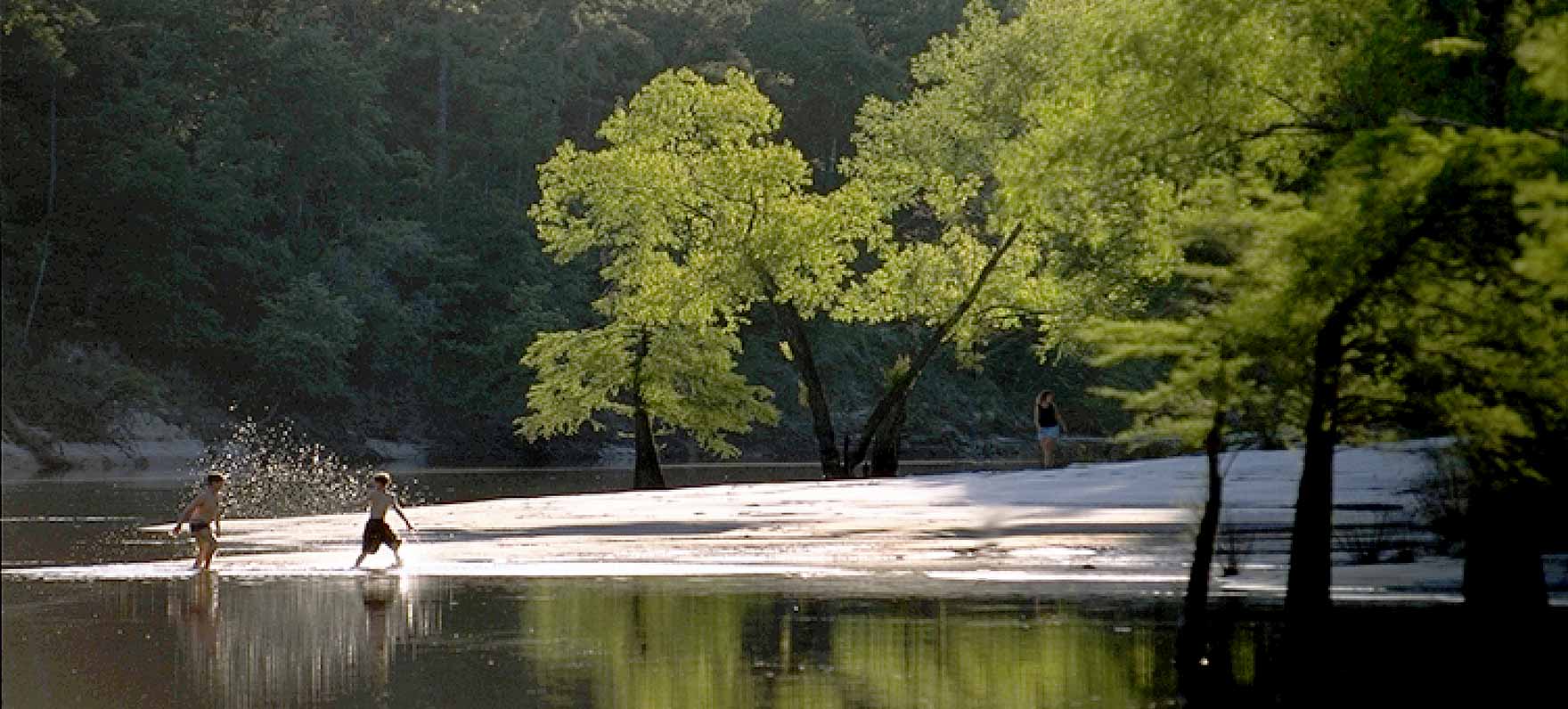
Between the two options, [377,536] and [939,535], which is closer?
[377,536]

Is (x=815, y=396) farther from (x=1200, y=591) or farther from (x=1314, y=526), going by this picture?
(x=1200, y=591)

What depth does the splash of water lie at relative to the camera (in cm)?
5119

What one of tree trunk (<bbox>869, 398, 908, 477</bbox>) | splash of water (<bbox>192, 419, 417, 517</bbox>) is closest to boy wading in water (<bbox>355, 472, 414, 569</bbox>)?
splash of water (<bbox>192, 419, 417, 517</bbox>)

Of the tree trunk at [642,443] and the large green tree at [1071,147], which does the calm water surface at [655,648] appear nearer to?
the large green tree at [1071,147]

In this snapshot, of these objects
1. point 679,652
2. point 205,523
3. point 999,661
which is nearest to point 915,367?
point 205,523

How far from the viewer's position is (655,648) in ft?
65.8

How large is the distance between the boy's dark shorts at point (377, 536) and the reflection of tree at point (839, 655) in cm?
653

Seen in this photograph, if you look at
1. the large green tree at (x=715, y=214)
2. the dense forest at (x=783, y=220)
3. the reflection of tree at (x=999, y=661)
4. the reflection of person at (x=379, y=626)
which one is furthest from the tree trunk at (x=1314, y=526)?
the large green tree at (x=715, y=214)

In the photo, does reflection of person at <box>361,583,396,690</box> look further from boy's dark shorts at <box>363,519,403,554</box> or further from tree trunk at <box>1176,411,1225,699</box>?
tree trunk at <box>1176,411,1225,699</box>

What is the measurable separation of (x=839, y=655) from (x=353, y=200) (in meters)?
75.2

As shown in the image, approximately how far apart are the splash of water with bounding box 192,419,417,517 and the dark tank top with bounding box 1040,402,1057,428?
15119mm

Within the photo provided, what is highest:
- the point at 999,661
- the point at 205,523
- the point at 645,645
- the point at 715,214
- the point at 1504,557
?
the point at 715,214

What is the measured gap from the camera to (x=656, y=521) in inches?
1435

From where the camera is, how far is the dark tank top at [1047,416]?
42.9 m
